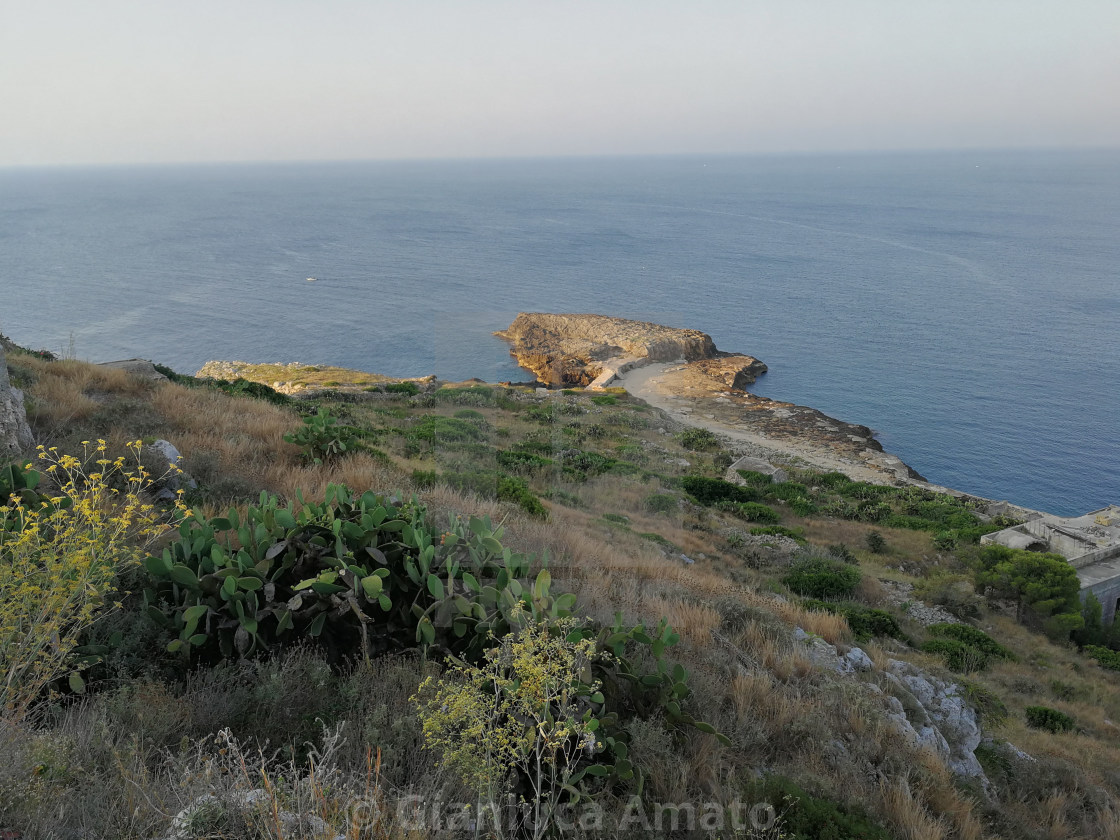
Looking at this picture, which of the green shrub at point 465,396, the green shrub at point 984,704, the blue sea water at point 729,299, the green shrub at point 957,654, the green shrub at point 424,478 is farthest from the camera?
the blue sea water at point 729,299

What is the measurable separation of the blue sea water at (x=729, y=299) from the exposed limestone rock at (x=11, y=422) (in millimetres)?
5587

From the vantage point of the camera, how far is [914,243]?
358ft

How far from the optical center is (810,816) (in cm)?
391

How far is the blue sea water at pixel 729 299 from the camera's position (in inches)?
1927

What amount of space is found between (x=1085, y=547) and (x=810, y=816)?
1255 inches

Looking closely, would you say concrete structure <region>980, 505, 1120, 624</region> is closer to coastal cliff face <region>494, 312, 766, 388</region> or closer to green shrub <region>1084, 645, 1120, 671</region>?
green shrub <region>1084, 645, 1120, 671</region>

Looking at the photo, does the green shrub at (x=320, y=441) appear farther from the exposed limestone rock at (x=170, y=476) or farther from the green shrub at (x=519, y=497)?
the green shrub at (x=519, y=497)

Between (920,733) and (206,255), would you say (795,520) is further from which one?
(206,255)

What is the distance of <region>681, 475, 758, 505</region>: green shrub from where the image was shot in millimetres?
26630

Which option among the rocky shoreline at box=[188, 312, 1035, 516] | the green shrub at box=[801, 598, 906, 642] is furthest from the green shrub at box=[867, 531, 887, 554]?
the rocky shoreline at box=[188, 312, 1035, 516]

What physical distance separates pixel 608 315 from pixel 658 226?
66.4 m

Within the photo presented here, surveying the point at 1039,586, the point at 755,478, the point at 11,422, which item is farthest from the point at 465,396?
the point at 755,478

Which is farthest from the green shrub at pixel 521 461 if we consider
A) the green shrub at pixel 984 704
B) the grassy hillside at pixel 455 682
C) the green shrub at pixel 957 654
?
the green shrub at pixel 957 654

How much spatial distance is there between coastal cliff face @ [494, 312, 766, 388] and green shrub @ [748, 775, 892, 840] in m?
51.6
